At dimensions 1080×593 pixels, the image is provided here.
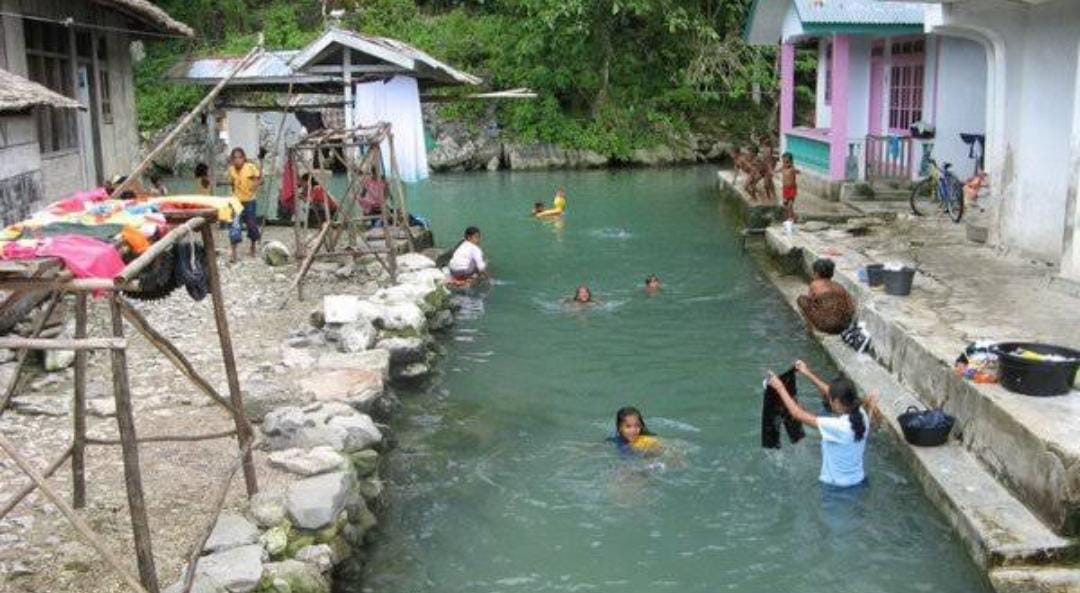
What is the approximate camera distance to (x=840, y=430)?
767 centimetres

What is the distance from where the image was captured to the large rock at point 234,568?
5758 millimetres

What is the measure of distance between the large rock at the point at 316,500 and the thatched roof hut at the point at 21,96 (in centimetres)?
425

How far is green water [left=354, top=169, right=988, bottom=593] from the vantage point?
7.03m

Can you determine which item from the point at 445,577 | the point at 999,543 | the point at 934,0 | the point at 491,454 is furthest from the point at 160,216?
the point at 934,0

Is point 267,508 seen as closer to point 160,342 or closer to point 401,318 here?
point 160,342

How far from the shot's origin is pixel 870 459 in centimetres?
845

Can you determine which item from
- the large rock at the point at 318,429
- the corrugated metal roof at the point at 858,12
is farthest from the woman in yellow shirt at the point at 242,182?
the corrugated metal roof at the point at 858,12

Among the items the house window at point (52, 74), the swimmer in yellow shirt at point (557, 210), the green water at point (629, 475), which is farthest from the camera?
the swimmer in yellow shirt at point (557, 210)

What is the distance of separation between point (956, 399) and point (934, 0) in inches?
251

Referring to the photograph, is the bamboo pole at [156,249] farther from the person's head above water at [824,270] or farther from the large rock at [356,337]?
the person's head above water at [824,270]

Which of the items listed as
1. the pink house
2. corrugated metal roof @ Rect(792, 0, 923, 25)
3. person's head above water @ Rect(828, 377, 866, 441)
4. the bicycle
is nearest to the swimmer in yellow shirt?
the pink house

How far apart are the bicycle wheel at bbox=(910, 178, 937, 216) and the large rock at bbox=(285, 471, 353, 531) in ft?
40.5

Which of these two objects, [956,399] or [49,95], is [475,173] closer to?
[49,95]

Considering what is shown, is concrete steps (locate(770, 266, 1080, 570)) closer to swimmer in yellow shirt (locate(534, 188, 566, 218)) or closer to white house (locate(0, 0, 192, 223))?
white house (locate(0, 0, 192, 223))
